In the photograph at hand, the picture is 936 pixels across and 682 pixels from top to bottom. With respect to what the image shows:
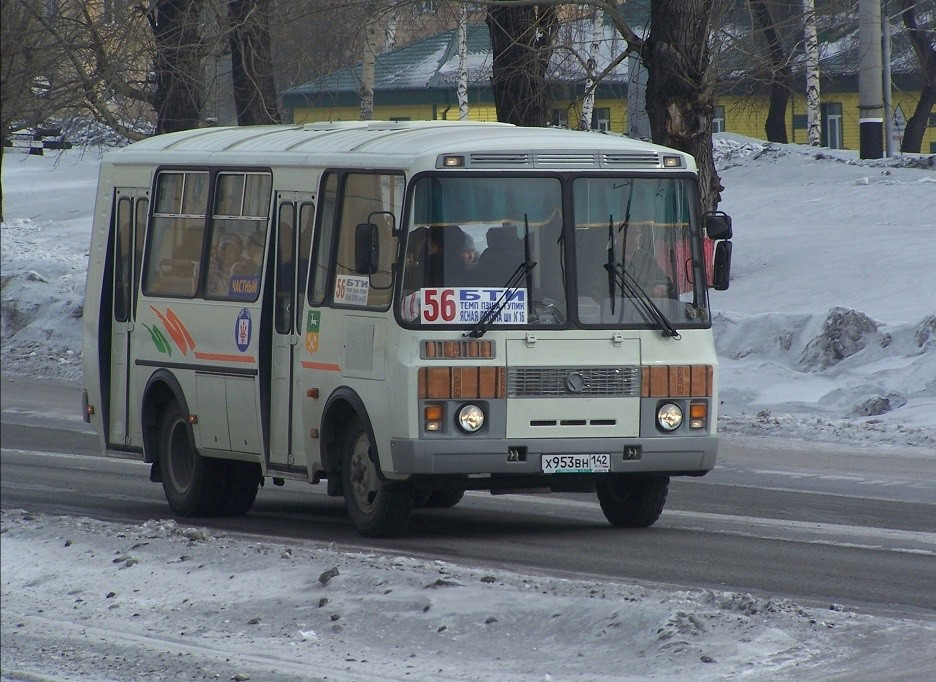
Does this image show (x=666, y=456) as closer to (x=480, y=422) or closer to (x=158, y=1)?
(x=480, y=422)

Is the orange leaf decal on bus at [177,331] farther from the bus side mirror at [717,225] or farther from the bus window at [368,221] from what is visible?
the bus side mirror at [717,225]

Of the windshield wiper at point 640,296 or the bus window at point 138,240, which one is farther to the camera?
the bus window at point 138,240

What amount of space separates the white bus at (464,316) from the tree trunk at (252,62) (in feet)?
42.0

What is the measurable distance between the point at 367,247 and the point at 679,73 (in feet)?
32.9

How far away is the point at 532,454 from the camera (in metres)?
11.3

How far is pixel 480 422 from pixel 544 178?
155cm

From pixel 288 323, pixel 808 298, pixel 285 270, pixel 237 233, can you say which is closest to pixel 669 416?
pixel 288 323

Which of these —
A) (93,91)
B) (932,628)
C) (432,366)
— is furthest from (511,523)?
(93,91)

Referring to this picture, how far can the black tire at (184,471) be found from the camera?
13.2 meters

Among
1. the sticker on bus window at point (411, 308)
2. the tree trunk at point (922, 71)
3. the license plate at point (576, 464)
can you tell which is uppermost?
the tree trunk at point (922, 71)

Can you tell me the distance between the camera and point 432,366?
11.1 meters

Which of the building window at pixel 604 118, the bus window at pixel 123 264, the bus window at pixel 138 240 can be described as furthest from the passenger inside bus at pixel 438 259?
the building window at pixel 604 118

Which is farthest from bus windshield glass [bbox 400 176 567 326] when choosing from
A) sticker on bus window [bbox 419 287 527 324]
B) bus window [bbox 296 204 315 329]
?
bus window [bbox 296 204 315 329]

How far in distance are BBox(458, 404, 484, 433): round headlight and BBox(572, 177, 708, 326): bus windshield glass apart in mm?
844
